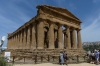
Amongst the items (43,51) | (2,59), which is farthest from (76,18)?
(2,59)

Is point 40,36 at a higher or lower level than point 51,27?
lower

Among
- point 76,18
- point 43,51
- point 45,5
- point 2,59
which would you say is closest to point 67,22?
point 76,18

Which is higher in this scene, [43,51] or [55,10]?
[55,10]

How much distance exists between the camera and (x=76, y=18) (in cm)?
3728

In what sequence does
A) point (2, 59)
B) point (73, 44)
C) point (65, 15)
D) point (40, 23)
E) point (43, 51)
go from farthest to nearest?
point (73, 44), point (65, 15), point (40, 23), point (43, 51), point (2, 59)

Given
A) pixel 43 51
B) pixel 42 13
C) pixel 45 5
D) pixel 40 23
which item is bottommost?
pixel 43 51

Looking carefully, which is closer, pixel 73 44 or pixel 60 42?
pixel 60 42

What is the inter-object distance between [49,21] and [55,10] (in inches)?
136

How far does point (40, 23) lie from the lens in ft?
89.2

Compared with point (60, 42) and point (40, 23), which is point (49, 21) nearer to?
point (40, 23)

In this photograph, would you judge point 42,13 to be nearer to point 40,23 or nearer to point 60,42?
point 40,23

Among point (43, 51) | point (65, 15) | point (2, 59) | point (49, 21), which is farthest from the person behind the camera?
point (65, 15)

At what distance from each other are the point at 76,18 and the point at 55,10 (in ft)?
32.0

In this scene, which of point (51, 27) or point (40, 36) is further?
point (51, 27)
